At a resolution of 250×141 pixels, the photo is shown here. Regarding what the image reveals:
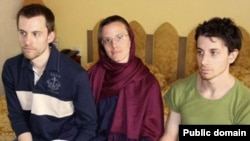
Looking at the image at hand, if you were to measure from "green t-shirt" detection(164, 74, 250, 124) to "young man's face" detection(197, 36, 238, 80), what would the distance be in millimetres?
118

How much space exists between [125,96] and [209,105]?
1.53 feet

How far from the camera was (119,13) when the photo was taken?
12.5ft

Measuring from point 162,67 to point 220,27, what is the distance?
2.18 metres

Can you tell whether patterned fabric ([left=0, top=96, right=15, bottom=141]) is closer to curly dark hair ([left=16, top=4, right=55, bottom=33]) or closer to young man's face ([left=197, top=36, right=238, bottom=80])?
curly dark hair ([left=16, top=4, right=55, bottom=33])

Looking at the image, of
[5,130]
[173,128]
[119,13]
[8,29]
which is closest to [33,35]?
[173,128]

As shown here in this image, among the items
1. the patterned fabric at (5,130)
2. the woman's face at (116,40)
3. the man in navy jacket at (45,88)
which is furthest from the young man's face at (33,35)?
the patterned fabric at (5,130)

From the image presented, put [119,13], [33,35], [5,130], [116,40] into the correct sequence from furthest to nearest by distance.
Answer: [119,13]
[5,130]
[116,40]
[33,35]

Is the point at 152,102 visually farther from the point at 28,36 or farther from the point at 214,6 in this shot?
the point at 214,6

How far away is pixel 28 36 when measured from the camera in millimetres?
1673

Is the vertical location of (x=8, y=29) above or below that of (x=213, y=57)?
above

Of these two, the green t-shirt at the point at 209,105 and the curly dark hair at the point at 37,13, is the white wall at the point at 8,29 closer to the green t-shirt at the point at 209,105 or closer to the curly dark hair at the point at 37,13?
the curly dark hair at the point at 37,13

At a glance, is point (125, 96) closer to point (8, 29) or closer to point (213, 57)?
point (213, 57)

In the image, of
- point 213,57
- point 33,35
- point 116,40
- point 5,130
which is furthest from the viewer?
point 5,130

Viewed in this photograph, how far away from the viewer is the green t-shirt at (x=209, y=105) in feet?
4.95
